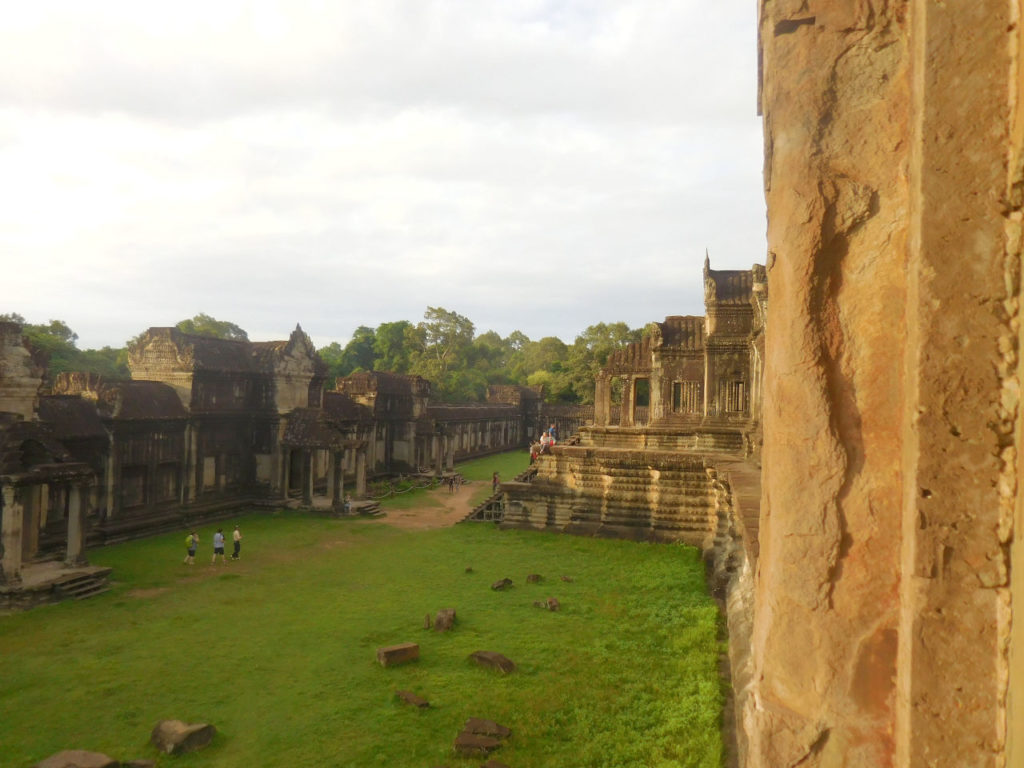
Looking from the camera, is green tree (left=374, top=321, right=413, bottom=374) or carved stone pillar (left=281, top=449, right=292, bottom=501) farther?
green tree (left=374, top=321, right=413, bottom=374)

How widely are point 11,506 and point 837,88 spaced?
598 inches

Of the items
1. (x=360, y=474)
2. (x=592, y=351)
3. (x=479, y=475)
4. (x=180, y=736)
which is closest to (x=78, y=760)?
(x=180, y=736)

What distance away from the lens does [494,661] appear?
862cm

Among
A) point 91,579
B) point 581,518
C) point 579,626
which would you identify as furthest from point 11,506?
point 581,518

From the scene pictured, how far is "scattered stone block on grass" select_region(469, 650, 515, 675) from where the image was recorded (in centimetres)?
854

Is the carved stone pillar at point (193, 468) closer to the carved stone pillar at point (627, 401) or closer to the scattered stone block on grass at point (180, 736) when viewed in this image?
the scattered stone block on grass at point (180, 736)

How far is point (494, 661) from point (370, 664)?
68.2 inches

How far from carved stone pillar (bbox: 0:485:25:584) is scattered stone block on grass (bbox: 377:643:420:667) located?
8195 mm

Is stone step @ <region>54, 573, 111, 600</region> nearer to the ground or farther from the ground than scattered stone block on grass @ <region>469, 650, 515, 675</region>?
nearer to the ground

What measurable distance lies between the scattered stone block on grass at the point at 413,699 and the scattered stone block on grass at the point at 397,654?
93cm

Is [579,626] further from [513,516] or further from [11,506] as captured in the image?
[11,506]

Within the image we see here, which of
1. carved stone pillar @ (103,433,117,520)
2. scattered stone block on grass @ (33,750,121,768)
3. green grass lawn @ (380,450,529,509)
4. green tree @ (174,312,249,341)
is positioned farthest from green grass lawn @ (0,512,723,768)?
green tree @ (174,312,249,341)

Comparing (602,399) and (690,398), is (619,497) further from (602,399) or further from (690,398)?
(602,399)

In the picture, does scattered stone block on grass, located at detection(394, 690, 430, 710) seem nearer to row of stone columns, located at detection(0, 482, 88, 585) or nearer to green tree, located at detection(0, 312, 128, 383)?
row of stone columns, located at detection(0, 482, 88, 585)
